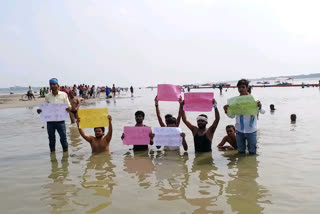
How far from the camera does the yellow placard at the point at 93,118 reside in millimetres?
6711

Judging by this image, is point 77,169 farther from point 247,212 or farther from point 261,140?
point 261,140

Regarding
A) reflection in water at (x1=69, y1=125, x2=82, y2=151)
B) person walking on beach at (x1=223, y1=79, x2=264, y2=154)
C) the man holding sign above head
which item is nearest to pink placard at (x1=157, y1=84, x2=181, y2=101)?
the man holding sign above head

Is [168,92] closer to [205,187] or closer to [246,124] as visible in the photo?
[246,124]

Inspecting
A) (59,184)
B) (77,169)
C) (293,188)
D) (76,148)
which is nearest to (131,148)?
(76,148)

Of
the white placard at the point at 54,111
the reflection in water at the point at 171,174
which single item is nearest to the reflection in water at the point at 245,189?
the reflection in water at the point at 171,174

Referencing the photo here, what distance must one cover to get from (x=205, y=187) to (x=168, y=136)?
2.24 meters

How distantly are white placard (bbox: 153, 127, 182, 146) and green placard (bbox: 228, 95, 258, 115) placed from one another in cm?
140

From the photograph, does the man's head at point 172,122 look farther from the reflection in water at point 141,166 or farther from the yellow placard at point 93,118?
the yellow placard at point 93,118

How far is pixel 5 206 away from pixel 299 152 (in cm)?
649

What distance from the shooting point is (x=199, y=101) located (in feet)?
21.8

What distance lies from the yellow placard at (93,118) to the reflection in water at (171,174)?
1621mm

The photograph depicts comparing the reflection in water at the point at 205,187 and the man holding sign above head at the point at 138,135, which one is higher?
the man holding sign above head at the point at 138,135

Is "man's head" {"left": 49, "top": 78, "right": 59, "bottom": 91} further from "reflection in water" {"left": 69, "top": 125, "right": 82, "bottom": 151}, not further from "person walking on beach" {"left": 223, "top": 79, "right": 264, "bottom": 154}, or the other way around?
"person walking on beach" {"left": 223, "top": 79, "right": 264, "bottom": 154}

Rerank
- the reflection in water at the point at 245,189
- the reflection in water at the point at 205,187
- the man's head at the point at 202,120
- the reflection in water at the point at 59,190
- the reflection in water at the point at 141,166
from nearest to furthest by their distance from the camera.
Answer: the reflection in water at the point at 245,189 → the reflection in water at the point at 205,187 → the reflection in water at the point at 59,190 → the reflection in water at the point at 141,166 → the man's head at the point at 202,120
